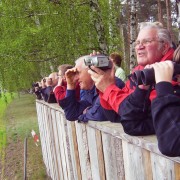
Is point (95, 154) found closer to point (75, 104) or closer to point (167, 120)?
point (75, 104)

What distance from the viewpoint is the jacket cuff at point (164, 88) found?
190 centimetres

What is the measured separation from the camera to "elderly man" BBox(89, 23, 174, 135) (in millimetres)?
2330

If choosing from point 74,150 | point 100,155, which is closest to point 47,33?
point 74,150

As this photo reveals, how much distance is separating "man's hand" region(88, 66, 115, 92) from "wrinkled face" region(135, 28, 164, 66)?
31 cm

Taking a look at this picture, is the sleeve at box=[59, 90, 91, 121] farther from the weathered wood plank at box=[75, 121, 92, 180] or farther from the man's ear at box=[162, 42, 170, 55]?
the man's ear at box=[162, 42, 170, 55]

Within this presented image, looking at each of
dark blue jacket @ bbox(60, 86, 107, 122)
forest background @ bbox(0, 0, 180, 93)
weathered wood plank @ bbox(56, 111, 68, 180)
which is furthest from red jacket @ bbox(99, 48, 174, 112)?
forest background @ bbox(0, 0, 180, 93)

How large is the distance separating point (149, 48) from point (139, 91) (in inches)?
29.1

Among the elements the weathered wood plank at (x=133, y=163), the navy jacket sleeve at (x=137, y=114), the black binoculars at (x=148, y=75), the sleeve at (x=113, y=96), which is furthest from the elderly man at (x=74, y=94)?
the black binoculars at (x=148, y=75)

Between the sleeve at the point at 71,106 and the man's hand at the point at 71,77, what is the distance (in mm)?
63

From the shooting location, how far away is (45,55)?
10.3 metres

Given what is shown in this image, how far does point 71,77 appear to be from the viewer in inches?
154

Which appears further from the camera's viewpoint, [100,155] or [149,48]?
[100,155]

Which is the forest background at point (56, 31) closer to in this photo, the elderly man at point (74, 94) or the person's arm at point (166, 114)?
the elderly man at point (74, 94)

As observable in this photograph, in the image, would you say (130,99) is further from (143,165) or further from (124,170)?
(124,170)
